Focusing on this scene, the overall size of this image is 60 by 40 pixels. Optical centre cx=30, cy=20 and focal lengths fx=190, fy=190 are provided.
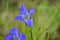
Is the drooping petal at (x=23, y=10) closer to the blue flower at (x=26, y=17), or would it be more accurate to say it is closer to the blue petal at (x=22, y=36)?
the blue flower at (x=26, y=17)

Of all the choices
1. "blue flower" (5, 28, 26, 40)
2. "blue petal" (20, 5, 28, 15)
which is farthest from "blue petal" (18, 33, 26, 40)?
"blue petal" (20, 5, 28, 15)

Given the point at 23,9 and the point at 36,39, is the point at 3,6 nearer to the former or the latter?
the point at 23,9

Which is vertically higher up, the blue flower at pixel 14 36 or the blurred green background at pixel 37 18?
the blurred green background at pixel 37 18

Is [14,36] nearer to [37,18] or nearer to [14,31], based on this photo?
[14,31]

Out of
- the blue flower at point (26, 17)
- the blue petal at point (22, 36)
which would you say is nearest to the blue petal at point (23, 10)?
the blue flower at point (26, 17)

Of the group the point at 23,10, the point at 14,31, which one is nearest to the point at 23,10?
the point at 23,10

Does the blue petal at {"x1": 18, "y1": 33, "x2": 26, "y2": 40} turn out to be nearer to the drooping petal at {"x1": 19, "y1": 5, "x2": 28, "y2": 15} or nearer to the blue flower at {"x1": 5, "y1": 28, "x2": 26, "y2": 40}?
the blue flower at {"x1": 5, "y1": 28, "x2": 26, "y2": 40}

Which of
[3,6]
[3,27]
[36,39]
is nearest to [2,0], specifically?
[3,6]

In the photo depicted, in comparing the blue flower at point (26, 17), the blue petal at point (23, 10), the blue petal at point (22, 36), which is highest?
the blue petal at point (23, 10)
